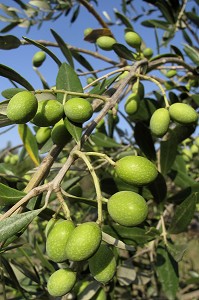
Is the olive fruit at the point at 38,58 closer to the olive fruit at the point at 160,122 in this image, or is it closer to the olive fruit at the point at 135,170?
the olive fruit at the point at 160,122

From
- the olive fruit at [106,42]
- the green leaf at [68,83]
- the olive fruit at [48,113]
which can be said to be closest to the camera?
the olive fruit at [48,113]

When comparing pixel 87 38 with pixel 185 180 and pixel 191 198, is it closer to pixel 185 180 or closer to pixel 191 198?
pixel 185 180

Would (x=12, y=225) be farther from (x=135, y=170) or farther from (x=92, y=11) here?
(x=92, y=11)

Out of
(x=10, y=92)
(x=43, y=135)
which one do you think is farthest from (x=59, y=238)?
(x=43, y=135)

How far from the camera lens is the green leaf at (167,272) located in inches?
53.7

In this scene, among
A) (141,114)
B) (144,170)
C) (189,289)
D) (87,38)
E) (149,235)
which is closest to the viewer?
(144,170)

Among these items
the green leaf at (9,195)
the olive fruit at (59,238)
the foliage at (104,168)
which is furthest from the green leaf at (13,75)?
the olive fruit at (59,238)

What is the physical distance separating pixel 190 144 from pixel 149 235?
5.07 feet

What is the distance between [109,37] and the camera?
1769 millimetres

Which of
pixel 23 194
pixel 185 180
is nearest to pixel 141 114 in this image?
pixel 185 180

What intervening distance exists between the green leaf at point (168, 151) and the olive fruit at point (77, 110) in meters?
0.64

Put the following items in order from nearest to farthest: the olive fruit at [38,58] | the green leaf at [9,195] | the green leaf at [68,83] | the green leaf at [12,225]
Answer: the green leaf at [12,225] → the green leaf at [9,195] → the green leaf at [68,83] → the olive fruit at [38,58]

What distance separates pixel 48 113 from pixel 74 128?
0.27 ft

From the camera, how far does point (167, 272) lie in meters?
1.40
